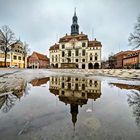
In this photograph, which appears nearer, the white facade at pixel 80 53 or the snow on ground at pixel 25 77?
the snow on ground at pixel 25 77

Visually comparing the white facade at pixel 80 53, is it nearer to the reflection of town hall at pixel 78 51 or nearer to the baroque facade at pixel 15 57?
the reflection of town hall at pixel 78 51

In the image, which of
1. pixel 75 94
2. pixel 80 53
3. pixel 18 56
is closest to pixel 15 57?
pixel 18 56

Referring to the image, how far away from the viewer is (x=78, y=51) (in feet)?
235

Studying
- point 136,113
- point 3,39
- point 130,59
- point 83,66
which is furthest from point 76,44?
point 136,113

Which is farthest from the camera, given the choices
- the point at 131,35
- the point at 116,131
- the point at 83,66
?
the point at 83,66

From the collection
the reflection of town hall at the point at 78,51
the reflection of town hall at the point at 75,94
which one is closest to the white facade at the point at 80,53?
the reflection of town hall at the point at 78,51

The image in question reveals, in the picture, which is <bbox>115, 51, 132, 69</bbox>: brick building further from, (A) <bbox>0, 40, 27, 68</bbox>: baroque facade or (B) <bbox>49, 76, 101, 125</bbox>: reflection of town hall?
(B) <bbox>49, 76, 101, 125</bbox>: reflection of town hall

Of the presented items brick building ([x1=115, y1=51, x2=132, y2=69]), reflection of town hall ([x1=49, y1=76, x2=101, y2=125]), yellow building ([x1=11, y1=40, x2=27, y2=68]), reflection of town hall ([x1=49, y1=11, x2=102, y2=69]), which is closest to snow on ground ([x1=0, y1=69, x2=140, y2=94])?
reflection of town hall ([x1=49, y1=76, x2=101, y2=125])

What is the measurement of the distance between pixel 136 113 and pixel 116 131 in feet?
7.06

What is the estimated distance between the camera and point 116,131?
4.17 meters

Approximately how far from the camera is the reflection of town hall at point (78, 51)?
6956 cm

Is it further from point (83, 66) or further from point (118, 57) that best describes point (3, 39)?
point (118, 57)

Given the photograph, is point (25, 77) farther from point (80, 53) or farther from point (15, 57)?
point (80, 53)

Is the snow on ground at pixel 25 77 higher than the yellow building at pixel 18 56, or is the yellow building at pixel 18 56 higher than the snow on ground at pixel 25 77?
the yellow building at pixel 18 56
